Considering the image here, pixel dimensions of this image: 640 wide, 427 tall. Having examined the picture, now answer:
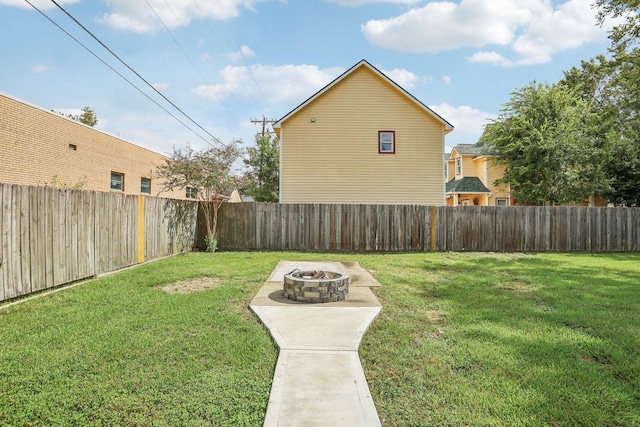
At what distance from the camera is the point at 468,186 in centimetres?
2731

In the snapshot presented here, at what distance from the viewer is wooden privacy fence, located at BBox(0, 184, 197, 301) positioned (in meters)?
5.32

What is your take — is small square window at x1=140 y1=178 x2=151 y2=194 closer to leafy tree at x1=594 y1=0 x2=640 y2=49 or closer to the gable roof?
the gable roof

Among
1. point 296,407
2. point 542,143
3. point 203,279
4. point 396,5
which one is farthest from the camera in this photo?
point 542,143

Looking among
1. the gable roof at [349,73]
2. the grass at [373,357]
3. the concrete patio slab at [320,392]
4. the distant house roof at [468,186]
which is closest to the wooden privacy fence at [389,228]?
the gable roof at [349,73]

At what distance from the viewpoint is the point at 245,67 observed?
22.4 meters

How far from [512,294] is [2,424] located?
665 centimetres

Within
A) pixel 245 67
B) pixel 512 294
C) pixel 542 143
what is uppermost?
pixel 245 67

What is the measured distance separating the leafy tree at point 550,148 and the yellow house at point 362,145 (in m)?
7.28

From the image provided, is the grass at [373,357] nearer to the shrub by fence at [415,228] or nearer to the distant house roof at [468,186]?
the shrub by fence at [415,228]

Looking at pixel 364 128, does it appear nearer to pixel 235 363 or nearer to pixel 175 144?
pixel 175 144

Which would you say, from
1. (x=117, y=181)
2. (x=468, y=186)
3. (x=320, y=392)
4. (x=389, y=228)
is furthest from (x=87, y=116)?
(x=320, y=392)

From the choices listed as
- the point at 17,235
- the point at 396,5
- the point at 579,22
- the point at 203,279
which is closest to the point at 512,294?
the point at 203,279

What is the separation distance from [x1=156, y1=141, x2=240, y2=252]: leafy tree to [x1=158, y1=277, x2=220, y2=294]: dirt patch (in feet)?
17.4

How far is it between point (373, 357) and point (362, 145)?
41.8ft
